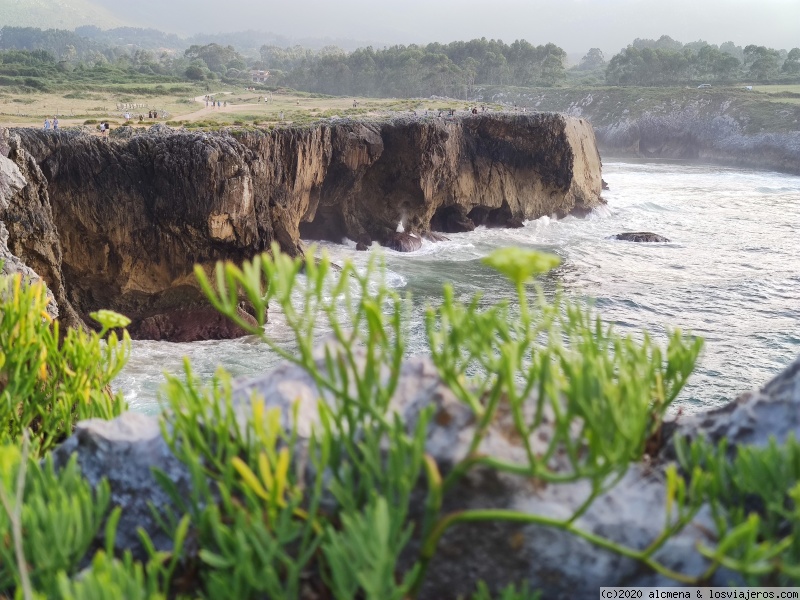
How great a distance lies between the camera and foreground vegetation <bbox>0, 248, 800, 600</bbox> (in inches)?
121

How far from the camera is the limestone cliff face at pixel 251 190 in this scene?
20016 millimetres

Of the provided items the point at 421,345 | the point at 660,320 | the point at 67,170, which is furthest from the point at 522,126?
the point at 67,170

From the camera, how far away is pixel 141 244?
20.5 metres

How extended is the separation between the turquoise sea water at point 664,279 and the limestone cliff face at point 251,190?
4.78ft

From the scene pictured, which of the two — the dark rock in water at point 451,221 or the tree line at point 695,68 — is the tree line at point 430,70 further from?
the dark rock in water at point 451,221

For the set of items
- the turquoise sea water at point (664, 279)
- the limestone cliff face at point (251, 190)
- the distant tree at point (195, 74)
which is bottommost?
the turquoise sea water at point (664, 279)

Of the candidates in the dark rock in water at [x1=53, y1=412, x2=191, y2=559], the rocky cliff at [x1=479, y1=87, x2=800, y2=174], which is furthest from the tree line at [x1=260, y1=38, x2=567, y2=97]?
the dark rock in water at [x1=53, y1=412, x2=191, y2=559]

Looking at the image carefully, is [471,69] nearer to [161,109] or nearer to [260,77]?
[260,77]

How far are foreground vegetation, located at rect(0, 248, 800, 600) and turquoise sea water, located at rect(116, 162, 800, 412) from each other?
641cm

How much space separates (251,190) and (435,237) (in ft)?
51.4

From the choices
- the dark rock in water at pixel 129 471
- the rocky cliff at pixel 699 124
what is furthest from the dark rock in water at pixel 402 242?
the rocky cliff at pixel 699 124

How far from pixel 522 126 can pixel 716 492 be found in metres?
36.1

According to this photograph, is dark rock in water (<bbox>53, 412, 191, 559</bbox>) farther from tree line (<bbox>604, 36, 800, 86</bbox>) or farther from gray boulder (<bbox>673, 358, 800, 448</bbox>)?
tree line (<bbox>604, 36, 800, 86</bbox>)

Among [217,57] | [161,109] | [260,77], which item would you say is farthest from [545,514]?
[217,57]
